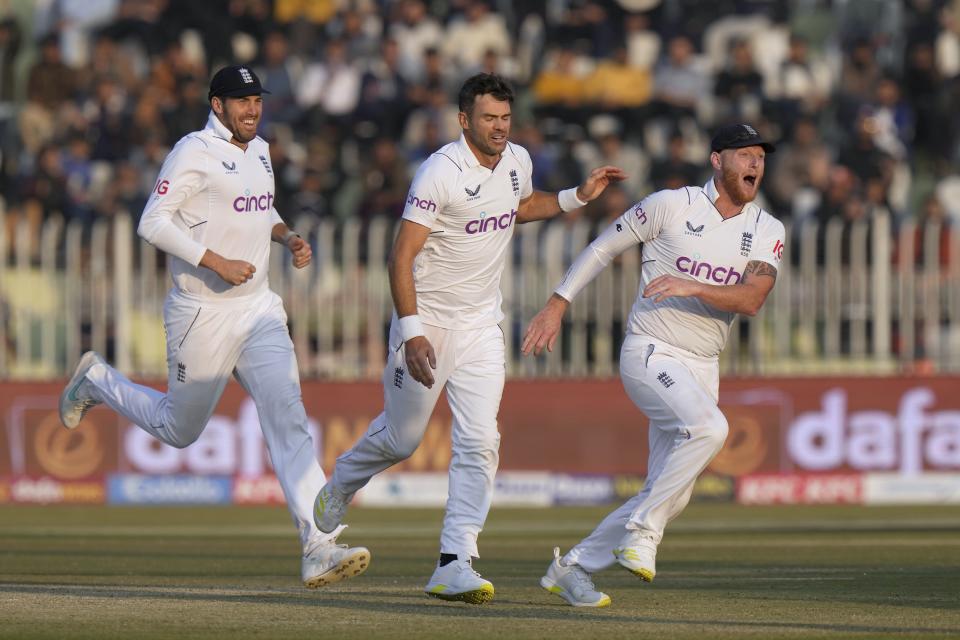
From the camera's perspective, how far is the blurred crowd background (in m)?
18.9

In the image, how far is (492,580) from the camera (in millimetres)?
9805

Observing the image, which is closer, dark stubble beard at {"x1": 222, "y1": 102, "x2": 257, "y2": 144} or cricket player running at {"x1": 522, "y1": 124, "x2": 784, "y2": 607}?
cricket player running at {"x1": 522, "y1": 124, "x2": 784, "y2": 607}

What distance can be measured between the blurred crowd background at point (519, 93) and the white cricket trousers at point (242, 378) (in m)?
8.50

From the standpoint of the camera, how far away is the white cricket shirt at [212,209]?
29.8 feet

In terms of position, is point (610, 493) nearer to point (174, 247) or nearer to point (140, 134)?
point (140, 134)

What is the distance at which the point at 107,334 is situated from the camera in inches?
698

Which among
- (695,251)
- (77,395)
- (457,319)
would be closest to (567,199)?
(695,251)

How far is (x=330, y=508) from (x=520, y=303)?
8.90 m

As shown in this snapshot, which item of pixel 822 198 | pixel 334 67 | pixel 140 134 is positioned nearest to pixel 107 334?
pixel 140 134

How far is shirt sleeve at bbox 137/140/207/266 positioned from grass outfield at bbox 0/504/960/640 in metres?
1.83

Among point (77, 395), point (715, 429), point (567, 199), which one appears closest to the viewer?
point (715, 429)

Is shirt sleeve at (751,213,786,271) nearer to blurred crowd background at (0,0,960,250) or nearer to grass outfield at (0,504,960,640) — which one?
grass outfield at (0,504,960,640)

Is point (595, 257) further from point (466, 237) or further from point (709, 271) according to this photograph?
point (466, 237)

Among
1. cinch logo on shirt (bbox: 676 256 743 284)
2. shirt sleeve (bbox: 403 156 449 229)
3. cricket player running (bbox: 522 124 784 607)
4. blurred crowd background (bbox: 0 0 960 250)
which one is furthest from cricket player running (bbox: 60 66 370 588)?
blurred crowd background (bbox: 0 0 960 250)
